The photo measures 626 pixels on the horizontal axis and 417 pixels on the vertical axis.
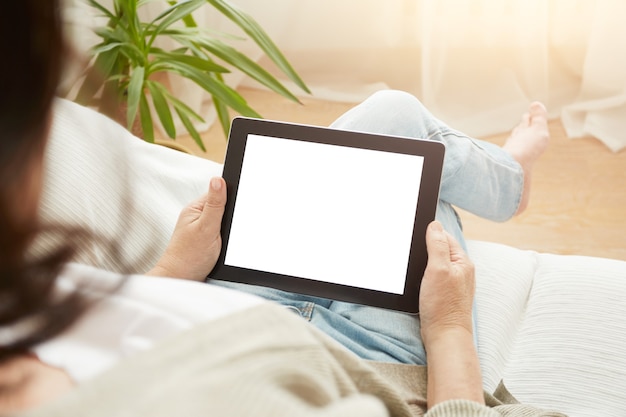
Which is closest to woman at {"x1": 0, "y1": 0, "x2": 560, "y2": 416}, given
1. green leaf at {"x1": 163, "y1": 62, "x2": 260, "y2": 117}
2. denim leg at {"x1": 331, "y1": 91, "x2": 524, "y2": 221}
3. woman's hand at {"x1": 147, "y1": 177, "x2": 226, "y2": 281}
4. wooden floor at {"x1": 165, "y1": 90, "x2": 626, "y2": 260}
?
woman's hand at {"x1": 147, "y1": 177, "x2": 226, "y2": 281}

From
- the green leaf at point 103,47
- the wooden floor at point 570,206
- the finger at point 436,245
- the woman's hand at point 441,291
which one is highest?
the green leaf at point 103,47

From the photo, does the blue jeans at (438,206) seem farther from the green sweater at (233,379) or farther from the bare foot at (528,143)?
the green sweater at (233,379)

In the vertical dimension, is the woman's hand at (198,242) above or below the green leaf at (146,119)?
below

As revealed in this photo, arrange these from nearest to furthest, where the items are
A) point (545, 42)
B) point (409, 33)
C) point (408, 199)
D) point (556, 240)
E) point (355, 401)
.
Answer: point (355, 401) < point (408, 199) < point (556, 240) < point (545, 42) < point (409, 33)

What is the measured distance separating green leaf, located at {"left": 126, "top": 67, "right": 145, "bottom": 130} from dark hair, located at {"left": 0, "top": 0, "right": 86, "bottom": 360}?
954mm

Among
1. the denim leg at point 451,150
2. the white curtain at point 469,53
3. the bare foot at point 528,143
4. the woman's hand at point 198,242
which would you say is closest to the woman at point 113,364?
the woman's hand at point 198,242

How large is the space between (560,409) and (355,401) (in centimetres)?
59

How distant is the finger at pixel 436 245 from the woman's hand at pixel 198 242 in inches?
11.2

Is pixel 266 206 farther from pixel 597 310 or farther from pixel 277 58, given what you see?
pixel 277 58

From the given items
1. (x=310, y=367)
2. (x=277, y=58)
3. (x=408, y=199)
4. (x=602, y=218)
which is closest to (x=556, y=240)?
(x=602, y=218)

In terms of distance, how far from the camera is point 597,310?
3.30 ft

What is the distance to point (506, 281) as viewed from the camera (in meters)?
1.09

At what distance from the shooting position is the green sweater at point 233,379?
382 mm

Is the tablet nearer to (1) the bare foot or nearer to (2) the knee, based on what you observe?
(2) the knee
